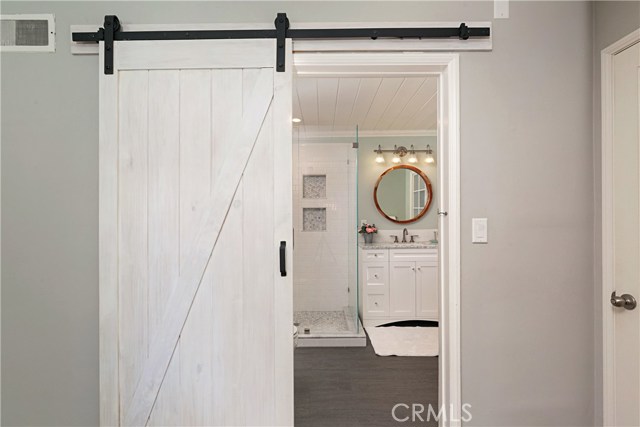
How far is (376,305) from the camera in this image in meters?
3.97

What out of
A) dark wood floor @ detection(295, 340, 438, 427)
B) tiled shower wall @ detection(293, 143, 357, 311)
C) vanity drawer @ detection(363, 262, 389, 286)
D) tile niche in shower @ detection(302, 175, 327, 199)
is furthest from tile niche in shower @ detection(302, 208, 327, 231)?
dark wood floor @ detection(295, 340, 438, 427)

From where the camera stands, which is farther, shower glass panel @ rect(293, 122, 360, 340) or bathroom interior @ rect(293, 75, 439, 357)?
shower glass panel @ rect(293, 122, 360, 340)

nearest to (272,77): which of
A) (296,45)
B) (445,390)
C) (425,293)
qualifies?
(296,45)

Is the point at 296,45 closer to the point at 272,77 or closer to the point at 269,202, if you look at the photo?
the point at 272,77

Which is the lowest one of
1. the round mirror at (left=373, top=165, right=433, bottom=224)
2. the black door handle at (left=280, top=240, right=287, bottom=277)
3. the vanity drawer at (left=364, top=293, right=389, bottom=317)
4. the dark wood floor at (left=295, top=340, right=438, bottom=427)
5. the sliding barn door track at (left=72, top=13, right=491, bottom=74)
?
the dark wood floor at (left=295, top=340, right=438, bottom=427)

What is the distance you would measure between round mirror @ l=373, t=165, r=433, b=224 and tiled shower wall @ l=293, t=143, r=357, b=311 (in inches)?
25.8

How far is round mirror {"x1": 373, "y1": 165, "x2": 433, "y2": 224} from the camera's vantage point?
178 inches

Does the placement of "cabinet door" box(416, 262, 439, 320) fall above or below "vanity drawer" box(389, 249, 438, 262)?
below

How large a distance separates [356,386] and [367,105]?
2.51 metres

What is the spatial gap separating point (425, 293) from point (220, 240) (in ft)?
9.98

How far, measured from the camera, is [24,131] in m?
1.63

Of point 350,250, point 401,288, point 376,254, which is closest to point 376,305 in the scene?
point 401,288

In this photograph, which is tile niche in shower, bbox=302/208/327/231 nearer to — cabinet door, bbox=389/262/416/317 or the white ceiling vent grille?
cabinet door, bbox=389/262/416/317

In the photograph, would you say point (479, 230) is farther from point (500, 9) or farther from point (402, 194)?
point (402, 194)
